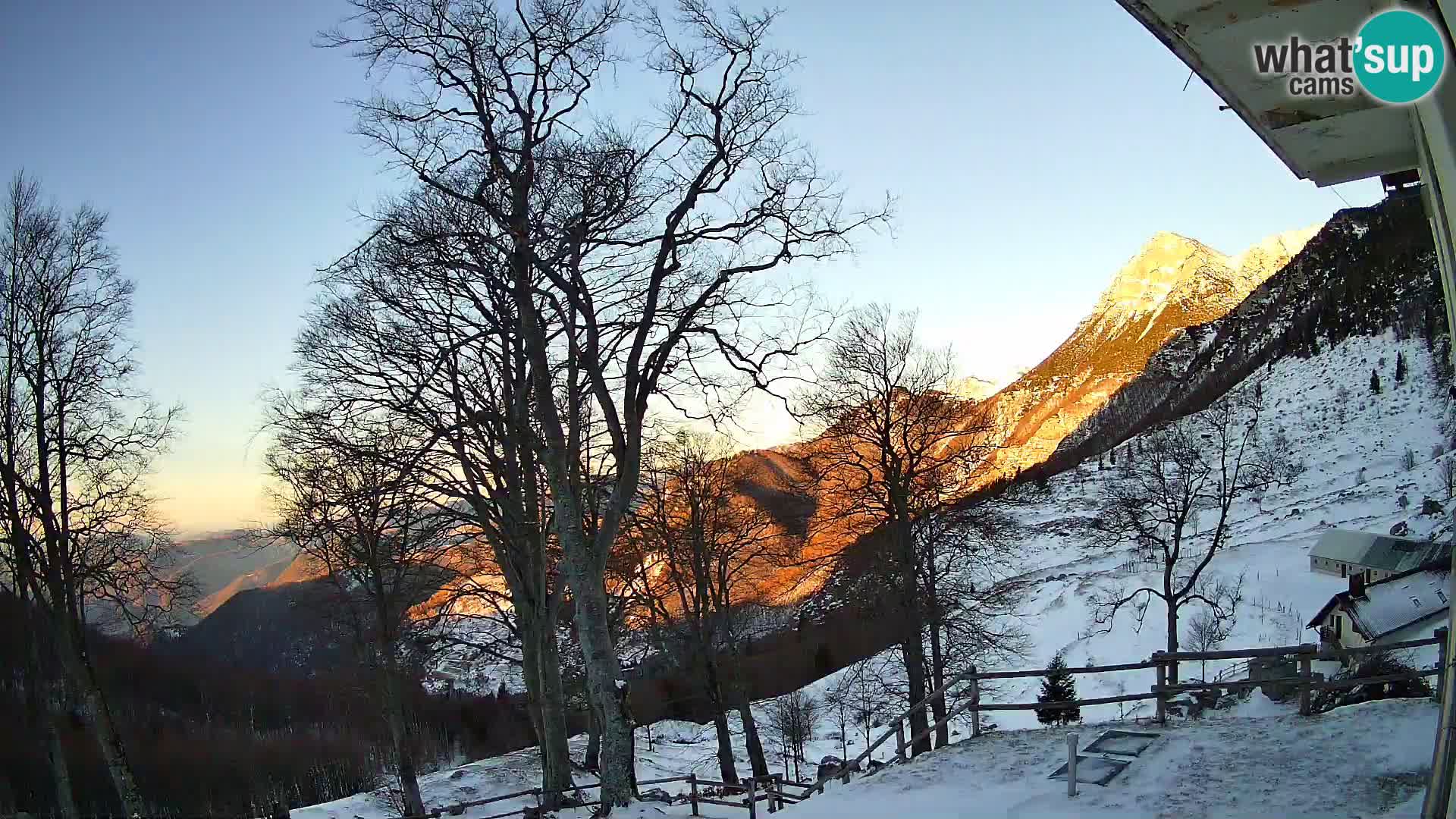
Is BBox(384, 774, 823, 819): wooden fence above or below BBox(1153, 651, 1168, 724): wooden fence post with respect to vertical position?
below

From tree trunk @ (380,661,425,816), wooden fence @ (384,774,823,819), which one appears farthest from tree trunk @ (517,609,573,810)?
tree trunk @ (380,661,425,816)

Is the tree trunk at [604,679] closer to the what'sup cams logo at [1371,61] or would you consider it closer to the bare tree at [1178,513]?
the what'sup cams logo at [1371,61]

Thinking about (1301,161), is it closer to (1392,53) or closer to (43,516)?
(1392,53)

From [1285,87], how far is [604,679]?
336 inches

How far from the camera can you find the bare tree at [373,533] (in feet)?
39.7

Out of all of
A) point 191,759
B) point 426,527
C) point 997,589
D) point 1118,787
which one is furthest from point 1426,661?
point 191,759

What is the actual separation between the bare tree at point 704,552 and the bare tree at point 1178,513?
405 inches

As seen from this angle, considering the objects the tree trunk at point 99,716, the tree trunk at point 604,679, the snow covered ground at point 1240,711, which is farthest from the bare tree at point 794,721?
the tree trunk at point 99,716

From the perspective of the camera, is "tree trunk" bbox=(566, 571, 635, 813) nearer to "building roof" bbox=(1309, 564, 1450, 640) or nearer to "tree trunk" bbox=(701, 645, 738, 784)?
"tree trunk" bbox=(701, 645, 738, 784)

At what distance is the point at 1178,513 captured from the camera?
24.5 meters

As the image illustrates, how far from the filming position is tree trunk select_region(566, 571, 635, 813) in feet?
31.0

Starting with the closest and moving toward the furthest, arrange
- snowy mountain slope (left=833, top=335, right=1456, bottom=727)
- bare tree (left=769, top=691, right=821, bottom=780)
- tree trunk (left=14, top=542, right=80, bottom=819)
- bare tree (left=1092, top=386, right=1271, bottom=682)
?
tree trunk (left=14, top=542, right=80, bottom=819), bare tree (left=1092, top=386, right=1271, bottom=682), bare tree (left=769, top=691, right=821, bottom=780), snowy mountain slope (left=833, top=335, right=1456, bottom=727)

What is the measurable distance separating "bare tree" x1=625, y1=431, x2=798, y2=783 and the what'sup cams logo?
16.6 metres

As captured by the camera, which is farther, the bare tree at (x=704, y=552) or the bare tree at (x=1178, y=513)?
the bare tree at (x=1178, y=513)
